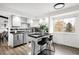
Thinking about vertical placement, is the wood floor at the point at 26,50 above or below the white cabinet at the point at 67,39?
below

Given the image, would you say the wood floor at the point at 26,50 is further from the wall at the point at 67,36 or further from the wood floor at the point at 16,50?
the wall at the point at 67,36

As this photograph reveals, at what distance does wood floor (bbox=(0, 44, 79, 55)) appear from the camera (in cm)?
133

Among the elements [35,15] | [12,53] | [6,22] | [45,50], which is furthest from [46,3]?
[12,53]

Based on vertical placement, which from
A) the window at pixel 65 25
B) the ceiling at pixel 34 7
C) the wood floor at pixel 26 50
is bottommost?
the wood floor at pixel 26 50

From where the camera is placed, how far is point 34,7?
1394mm

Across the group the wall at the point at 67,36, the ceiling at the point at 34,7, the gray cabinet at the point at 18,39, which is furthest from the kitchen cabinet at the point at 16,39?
the wall at the point at 67,36

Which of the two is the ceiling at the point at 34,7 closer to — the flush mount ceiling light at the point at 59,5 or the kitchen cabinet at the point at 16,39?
the flush mount ceiling light at the point at 59,5

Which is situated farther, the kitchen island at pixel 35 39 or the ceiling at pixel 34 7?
the kitchen island at pixel 35 39

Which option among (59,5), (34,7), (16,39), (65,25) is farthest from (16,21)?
(65,25)

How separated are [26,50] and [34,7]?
0.99 m

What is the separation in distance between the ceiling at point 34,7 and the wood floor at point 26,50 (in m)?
0.76

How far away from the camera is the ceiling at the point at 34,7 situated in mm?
1311

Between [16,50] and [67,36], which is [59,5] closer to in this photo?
[67,36]

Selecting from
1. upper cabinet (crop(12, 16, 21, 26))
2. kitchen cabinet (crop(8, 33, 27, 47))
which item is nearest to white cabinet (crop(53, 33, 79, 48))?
kitchen cabinet (crop(8, 33, 27, 47))
